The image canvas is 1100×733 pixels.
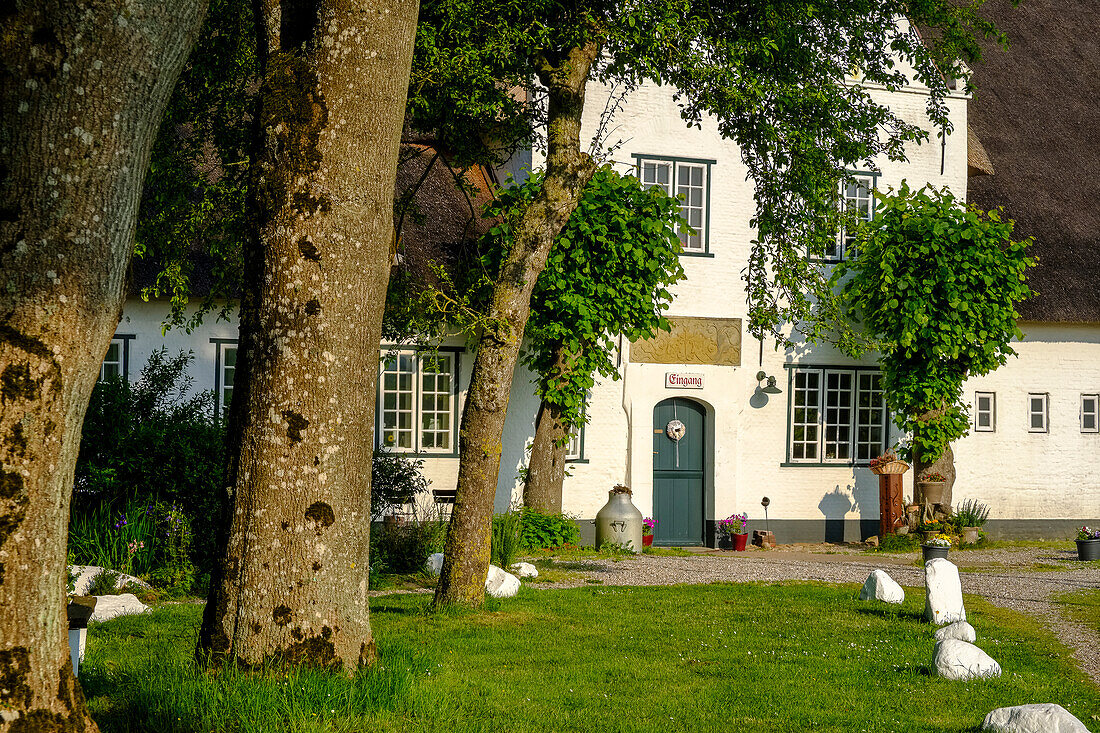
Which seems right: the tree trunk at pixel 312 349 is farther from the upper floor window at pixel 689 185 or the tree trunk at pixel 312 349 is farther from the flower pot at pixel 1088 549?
the flower pot at pixel 1088 549

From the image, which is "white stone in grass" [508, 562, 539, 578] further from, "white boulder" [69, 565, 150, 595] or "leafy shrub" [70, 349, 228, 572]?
"white boulder" [69, 565, 150, 595]

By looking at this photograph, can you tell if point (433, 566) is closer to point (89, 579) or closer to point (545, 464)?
point (89, 579)

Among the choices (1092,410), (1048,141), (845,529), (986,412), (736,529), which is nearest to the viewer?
(736,529)

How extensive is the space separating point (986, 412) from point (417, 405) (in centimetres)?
957

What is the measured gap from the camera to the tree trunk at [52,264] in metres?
3.73

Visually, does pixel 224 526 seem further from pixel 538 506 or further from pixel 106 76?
pixel 538 506

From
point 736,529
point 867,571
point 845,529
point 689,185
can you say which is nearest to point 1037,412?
point 845,529

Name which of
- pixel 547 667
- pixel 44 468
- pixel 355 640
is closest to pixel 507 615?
pixel 547 667

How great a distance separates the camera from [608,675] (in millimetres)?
6969

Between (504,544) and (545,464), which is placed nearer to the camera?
(504,544)

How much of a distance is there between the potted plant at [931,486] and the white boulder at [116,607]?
1209 centimetres

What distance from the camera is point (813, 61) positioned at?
456 inches

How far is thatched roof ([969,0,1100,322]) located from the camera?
18750 millimetres

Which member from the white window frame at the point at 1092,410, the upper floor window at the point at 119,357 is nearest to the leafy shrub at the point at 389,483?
the upper floor window at the point at 119,357
